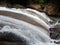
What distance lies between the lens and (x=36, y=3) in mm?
19516

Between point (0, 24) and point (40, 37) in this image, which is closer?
point (0, 24)

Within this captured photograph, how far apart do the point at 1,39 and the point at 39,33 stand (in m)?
1.49

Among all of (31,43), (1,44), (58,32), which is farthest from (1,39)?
(58,32)

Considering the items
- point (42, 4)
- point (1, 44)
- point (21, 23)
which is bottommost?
point (1, 44)

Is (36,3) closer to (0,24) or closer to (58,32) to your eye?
(58,32)

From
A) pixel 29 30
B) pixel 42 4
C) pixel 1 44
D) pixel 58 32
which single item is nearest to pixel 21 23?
pixel 29 30

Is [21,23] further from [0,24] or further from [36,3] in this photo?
[36,3]

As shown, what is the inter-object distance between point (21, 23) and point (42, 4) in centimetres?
1225

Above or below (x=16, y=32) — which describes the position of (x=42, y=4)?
above

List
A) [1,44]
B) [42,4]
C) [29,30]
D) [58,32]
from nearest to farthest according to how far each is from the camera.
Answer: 1. [1,44]
2. [29,30]
3. [58,32]
4. [42,4]

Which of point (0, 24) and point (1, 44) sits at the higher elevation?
point (0, 24)

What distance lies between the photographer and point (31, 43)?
617 cm

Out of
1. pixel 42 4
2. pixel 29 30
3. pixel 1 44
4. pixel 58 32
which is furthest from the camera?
pixel 42 4

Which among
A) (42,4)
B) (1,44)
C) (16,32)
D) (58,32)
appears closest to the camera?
(1,44)
